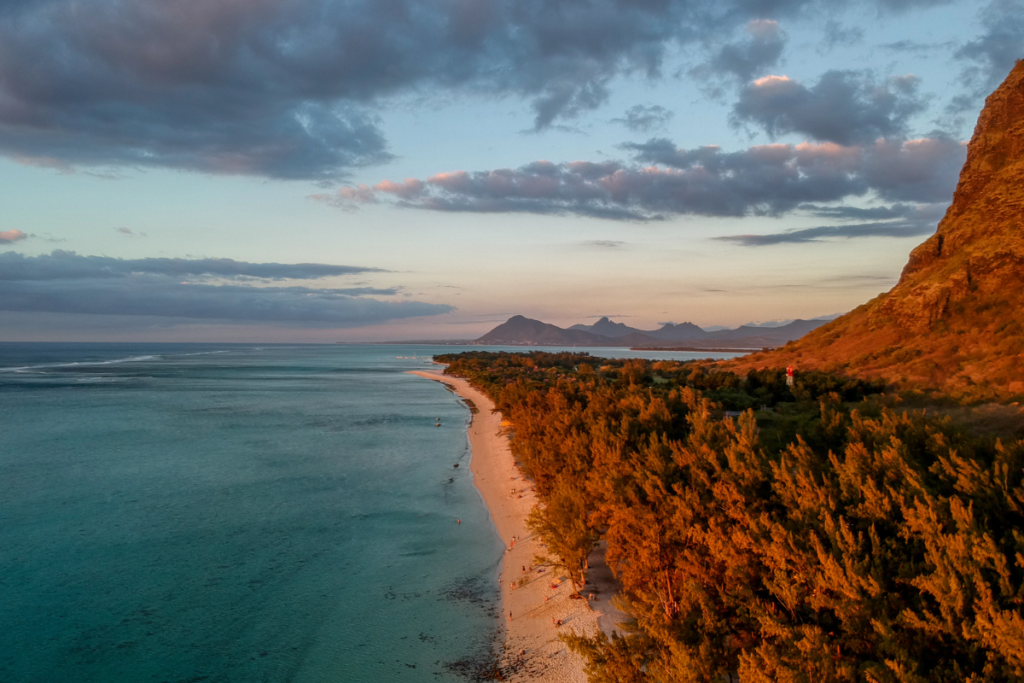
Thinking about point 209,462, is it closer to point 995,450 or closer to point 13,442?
point 13,442

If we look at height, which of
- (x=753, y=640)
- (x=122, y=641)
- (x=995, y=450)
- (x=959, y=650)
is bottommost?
(x=122, y=641)

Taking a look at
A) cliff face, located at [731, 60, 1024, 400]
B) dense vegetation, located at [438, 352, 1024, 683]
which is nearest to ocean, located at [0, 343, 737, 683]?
dense vegetation, located at [438, 352, 1024, 683]

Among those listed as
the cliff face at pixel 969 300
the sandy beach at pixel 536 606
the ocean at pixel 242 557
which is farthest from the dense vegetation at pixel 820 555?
the cliff face at pixel 969 300

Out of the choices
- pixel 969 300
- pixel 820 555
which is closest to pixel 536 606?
pixel 820 555

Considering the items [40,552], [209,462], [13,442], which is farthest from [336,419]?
[40,552]

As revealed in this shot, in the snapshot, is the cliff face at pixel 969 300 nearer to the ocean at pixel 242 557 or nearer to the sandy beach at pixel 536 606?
the sandy beach at pixel 536 606

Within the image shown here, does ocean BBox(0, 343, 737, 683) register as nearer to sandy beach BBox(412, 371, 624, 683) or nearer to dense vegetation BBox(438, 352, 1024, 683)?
sandy beach BBox(412, 371, 624, 683)
